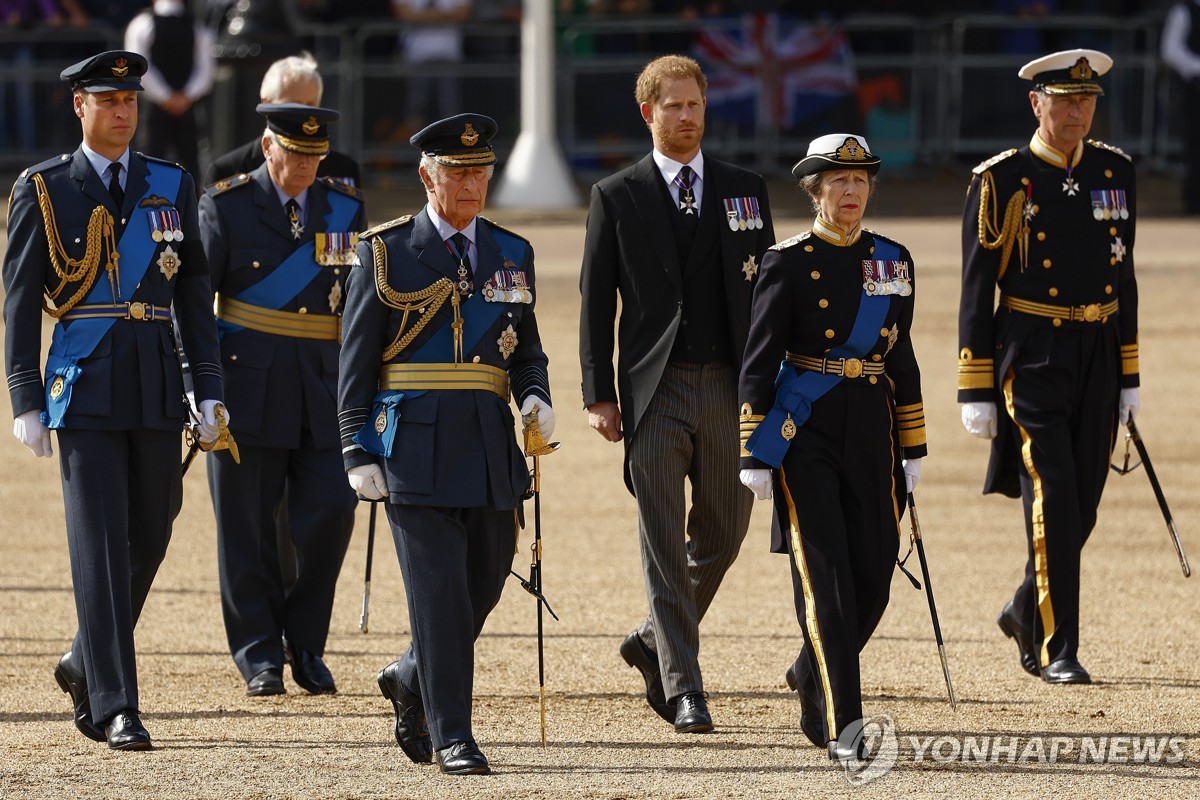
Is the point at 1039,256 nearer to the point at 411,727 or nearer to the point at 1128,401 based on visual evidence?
the point at 1128,401

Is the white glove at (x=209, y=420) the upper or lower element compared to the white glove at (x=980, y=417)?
upper

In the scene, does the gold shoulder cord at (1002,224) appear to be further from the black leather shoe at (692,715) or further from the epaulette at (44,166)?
the epaulette at (44,166)

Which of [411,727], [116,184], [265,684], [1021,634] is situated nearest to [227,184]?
A: [116,184]

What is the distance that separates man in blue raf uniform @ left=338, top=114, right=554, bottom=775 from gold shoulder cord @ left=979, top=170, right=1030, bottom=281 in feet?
6.43

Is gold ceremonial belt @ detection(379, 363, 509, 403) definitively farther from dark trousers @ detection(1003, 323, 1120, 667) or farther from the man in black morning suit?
dark trousers @ detection(1003, 323, 1120, 667)

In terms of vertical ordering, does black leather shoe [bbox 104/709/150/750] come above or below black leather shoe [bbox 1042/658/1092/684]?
above

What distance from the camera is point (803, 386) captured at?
6.64 m

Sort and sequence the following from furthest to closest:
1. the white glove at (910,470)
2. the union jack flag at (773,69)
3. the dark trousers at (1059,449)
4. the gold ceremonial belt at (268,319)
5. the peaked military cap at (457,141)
→ the union jack flag at (773,69) < the gold ceremonial belt at (268,319) < the dark trousers at (1059,449) < the white glove at (910,470) < the peaked military cap at (457,141)

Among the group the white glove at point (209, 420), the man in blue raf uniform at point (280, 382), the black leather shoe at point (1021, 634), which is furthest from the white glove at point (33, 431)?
the black leather shoe at point (1021, 634)

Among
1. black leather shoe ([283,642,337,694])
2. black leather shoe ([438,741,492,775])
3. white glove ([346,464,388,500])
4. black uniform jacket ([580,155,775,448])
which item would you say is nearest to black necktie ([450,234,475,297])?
white glove ([346,464,388,500])

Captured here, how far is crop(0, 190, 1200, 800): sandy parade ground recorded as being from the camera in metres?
6.33

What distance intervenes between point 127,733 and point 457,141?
6.25 ft

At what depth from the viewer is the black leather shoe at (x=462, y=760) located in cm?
632

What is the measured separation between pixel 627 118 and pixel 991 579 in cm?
1000
